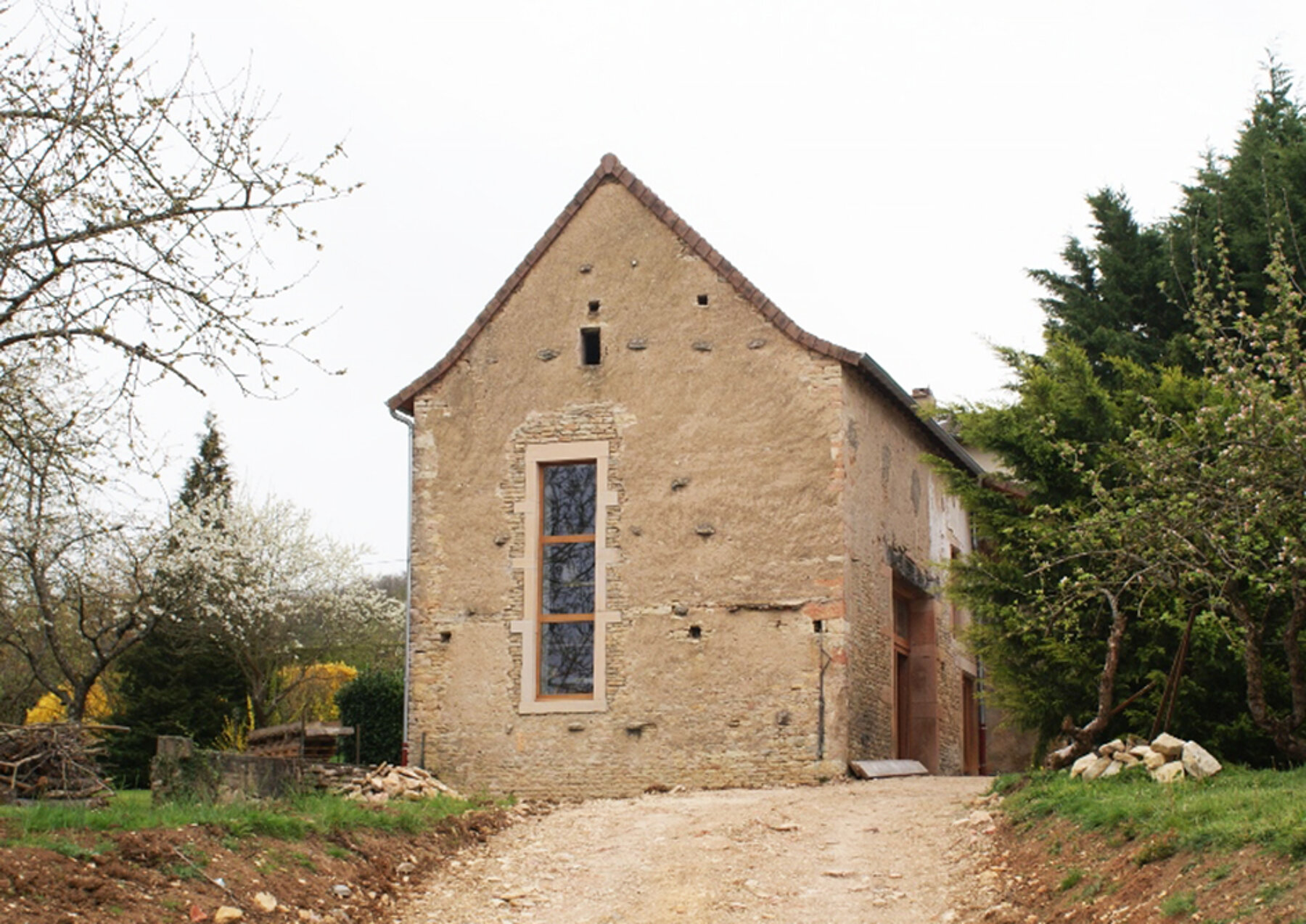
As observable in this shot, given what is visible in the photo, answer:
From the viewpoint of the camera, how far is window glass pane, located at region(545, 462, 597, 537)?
1792 centimetres

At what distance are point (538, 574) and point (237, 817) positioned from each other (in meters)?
6.97

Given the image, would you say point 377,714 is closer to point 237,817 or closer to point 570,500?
point 570,500

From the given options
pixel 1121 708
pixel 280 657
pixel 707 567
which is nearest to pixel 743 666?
pixel 707 567

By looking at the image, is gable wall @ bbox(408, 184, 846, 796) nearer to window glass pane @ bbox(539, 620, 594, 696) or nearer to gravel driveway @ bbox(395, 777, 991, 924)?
window glass pane @ bbox(539, 620, 594, 696)

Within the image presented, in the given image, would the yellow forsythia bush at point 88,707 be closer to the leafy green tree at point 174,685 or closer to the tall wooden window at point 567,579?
the leafy green tree at point 174,685

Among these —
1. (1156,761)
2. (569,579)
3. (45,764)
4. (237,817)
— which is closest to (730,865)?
(1156,761)

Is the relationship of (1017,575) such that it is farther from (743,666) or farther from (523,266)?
(523,266)

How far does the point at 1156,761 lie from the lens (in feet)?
39.8

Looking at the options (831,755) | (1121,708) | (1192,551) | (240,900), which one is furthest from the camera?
(831,755)

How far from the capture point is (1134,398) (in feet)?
48.9

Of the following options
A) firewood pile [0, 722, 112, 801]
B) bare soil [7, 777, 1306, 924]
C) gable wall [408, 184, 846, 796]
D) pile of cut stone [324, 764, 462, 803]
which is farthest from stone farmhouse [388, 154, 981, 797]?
firewood pile [0, 722, 112, 801]

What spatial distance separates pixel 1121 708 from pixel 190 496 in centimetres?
2447

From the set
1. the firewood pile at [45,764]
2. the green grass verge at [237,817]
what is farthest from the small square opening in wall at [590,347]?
the firewood pile at [45,764]

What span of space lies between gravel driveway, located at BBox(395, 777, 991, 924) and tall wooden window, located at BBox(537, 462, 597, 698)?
9.40 ft
